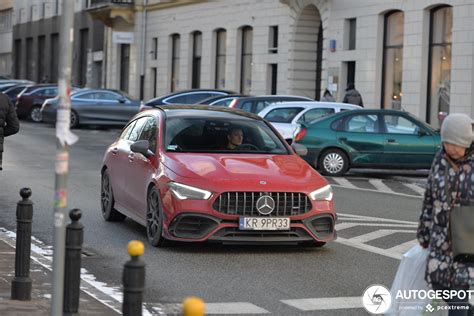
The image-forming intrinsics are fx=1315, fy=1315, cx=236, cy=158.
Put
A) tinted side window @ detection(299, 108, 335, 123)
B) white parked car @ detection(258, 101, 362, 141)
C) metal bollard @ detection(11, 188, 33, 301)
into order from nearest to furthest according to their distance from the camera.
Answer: metal bollard @ detection(11, 188, 33, 301)
white parked car @ detection(258, 101, 362, 141)
tinted side window @ detection(299, 108, 335, 123)

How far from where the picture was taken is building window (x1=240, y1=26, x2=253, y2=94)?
160 feet

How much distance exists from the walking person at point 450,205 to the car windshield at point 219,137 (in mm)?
6601

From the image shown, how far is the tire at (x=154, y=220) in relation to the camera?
515 inches

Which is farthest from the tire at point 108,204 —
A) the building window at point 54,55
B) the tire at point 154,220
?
the building window at point 54,55

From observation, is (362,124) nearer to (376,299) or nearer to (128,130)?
(128,130)

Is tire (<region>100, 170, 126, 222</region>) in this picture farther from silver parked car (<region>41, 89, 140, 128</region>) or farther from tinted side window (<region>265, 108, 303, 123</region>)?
silver parked car (<region>41, 89, 140, 128</region>)

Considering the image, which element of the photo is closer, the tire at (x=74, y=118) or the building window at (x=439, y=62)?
the building window at (x=439, y=62)

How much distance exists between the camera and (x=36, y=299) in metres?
9.80

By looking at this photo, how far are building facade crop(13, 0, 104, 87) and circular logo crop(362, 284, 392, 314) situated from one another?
2215 inches

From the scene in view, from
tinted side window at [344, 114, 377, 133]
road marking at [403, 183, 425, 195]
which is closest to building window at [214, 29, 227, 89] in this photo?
tinted side window at [344, 114, 377, 133]

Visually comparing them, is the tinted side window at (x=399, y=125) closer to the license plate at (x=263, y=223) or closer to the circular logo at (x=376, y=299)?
the license plate at (x=263, y=223)

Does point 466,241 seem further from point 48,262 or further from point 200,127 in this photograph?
point 200,127

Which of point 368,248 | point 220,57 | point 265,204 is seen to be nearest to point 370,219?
point 368,248

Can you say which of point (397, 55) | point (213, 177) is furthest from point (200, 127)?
point (397, 55)
